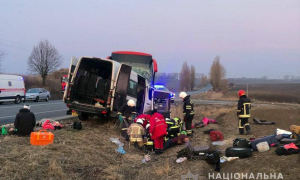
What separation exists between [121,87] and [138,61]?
17.5 feet

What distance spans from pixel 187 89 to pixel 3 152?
260ft

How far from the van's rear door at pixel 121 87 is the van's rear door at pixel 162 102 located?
3.86 meters

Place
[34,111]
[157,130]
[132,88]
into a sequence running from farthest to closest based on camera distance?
[34,111]
[132,88]
[157,130]

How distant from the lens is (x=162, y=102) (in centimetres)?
1339

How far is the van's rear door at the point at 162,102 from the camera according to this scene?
1293 centimetres

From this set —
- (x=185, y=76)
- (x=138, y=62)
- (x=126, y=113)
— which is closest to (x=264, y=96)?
(x=138, y=62)

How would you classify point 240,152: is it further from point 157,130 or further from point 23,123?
point 23,123

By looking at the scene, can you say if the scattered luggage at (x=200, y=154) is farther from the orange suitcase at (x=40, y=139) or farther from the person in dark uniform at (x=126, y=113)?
the orange suitcase at (x=40, y=139)

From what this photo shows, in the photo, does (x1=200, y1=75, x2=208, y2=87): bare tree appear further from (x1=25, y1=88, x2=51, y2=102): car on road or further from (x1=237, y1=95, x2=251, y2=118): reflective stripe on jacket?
(x1=237, y1=95, x2=251, y2=118): reflective stripe on jacket

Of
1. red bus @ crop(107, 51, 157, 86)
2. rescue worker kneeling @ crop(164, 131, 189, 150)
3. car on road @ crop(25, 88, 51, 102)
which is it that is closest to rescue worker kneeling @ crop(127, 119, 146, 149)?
rescue worker kneeling @ crop(164, 131, 189, 150)

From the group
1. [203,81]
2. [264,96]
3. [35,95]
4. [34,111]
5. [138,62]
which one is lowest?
[264,96]

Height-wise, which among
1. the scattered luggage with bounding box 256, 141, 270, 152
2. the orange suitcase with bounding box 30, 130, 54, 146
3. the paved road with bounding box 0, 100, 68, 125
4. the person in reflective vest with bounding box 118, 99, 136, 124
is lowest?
the paved road with bounding box 0, 100, 68, 125

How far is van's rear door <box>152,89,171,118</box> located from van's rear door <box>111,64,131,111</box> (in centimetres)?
386

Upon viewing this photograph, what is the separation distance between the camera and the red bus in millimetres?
13953
